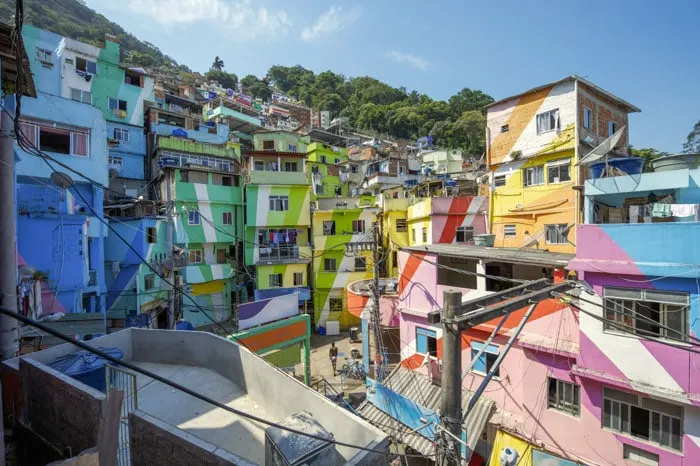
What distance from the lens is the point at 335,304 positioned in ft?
102

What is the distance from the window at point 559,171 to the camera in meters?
19.1

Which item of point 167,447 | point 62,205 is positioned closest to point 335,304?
point 62,205

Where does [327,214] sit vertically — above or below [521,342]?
above

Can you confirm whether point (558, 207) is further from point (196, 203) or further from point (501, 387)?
point (196, 203)

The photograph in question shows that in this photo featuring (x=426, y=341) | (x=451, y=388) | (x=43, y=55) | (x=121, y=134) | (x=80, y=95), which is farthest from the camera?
(x=121, y=134)

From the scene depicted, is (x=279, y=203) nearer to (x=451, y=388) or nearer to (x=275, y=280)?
(x=275, y=280)

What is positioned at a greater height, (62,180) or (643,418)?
(62,180)

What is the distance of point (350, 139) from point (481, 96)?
3488cm

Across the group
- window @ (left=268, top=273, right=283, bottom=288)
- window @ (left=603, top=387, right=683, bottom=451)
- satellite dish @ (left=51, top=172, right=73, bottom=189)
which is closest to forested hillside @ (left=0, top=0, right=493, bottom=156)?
window @ (left=268, top=273, right=283, bottom=288)

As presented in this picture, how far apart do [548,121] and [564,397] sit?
1503 cm

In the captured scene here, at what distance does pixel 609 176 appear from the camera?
12.9 m

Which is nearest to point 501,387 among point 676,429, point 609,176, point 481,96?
point 676,429

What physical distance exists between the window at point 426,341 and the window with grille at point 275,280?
53.8 feet

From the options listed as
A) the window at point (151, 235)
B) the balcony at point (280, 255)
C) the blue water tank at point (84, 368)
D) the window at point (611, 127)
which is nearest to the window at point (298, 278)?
the balcony at point (280, 255)
